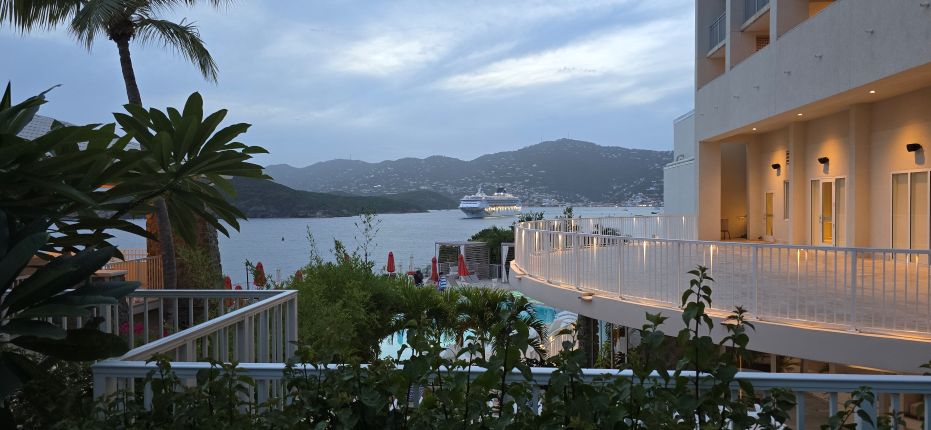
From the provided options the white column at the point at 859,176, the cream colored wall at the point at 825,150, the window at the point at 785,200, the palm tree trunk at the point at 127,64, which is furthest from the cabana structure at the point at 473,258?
the white column at the point at 859,176

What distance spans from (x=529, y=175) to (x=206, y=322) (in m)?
130

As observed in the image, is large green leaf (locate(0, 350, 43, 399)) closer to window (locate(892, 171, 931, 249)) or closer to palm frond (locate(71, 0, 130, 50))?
palm frond (locate(71, 0, 130, 50))

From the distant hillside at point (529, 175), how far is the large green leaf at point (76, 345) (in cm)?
9613

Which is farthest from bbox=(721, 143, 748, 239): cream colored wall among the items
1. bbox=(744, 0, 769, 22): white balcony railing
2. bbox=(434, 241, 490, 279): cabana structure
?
bbox=(434, 241, 490, 279): cabana structure

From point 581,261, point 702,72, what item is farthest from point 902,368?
point 702,72

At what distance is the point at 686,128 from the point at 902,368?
2237 cm

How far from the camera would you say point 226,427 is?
2035 mm

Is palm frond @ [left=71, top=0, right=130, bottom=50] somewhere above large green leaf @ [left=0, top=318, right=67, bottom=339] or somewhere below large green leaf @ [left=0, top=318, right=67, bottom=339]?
above

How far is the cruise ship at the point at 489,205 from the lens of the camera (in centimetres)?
13700

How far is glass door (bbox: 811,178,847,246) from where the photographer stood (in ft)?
55.4

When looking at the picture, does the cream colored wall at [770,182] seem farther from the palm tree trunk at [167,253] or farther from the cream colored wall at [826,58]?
the palm tree trunk at [167,253]

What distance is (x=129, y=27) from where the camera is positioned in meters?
15.7

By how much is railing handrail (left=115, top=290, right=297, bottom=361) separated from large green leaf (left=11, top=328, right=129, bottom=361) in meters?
0.26

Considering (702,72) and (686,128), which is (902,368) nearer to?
(702,72)
